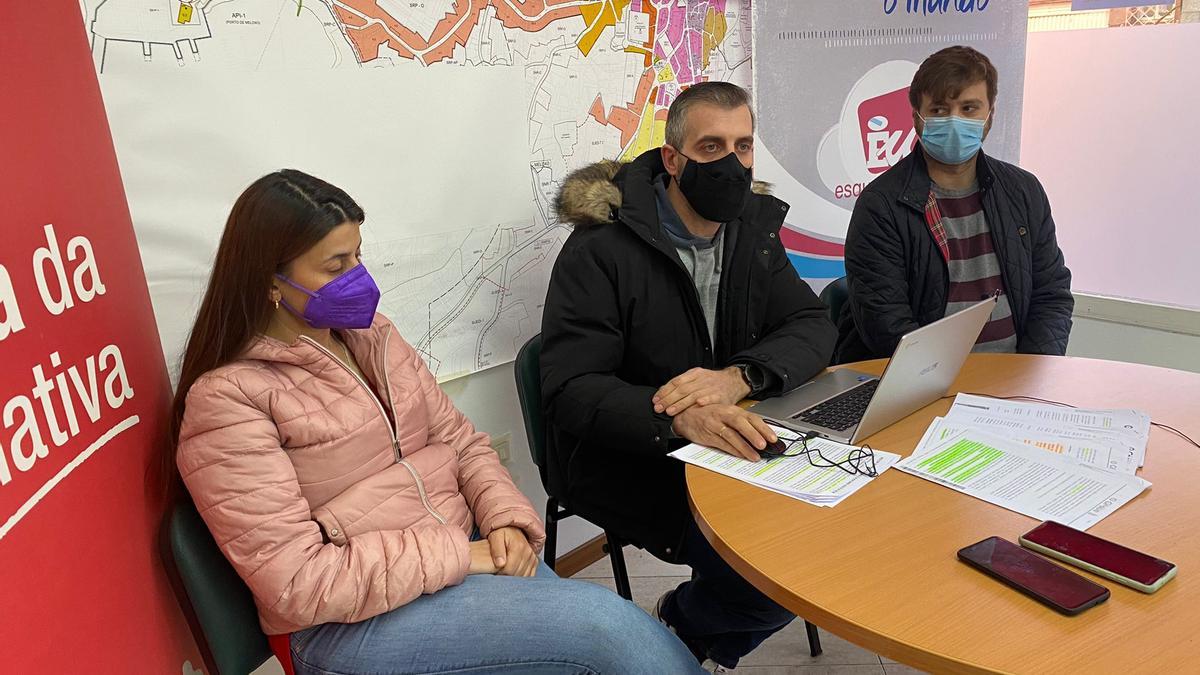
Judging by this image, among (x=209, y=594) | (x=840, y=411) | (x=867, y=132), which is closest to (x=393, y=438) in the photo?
(x=209, y=594)

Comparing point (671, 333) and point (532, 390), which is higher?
point (671, 333)

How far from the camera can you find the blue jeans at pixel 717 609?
6.00ft

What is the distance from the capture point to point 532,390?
203 cm

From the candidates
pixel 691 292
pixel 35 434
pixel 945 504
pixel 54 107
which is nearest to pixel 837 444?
pixel 945 504

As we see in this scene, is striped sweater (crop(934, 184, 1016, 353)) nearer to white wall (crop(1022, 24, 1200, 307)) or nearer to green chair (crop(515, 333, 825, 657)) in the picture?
green chair (crop(515, 333, 825, 657))

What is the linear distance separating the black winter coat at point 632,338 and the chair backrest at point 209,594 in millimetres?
760

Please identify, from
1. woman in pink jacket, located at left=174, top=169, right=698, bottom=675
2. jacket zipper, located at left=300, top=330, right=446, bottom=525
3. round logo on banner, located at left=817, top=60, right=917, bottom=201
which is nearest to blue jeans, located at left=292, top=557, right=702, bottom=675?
woman in pink jacket, located at left=174, top=169, right=698, bottom=675

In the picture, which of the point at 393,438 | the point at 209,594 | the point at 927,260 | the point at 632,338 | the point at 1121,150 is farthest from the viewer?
the point at 1121,150

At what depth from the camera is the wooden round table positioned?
38.0 inches

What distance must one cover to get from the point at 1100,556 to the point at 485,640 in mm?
912

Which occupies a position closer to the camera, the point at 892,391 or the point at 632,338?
the point at 892,391

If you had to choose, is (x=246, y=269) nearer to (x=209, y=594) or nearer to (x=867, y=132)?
(x=209, y=594)

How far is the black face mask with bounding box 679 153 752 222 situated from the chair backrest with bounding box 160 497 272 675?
48.4 inches

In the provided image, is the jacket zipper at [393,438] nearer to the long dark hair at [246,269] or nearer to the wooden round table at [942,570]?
the long dark hair at [246,269]
